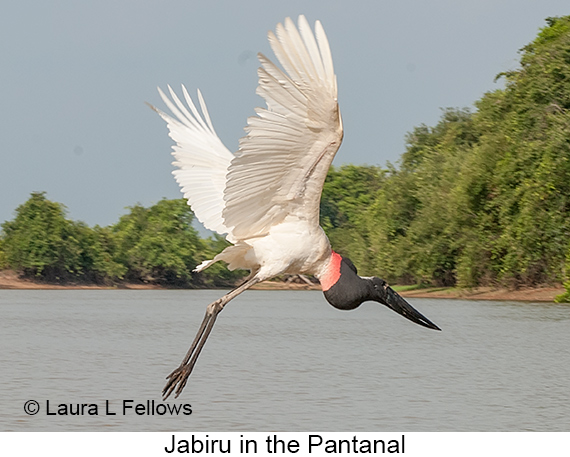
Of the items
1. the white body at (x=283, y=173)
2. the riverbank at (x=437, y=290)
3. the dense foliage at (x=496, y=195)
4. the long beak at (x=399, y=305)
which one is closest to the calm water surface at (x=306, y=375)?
the long beak at (x=399, y=305)

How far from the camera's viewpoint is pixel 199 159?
29.6 feet

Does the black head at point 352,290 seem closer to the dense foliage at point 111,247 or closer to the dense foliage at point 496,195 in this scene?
the dense foliage at point 496,195

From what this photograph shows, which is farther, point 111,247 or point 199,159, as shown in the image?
point 111,247

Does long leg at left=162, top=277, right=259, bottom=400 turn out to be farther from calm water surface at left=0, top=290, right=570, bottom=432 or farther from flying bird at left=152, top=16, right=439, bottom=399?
calm water surface at left=0, top=290, right=570, bottom=432

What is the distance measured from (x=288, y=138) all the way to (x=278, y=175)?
17.6 inches

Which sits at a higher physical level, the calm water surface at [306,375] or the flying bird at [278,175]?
the flying bird at [278,175]

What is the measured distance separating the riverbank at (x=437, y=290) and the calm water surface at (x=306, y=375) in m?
1.71

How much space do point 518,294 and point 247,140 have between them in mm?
25073

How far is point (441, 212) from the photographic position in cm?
3319

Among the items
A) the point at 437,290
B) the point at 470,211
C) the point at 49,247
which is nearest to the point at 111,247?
the point at 49,247

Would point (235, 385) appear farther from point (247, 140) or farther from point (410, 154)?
point (410, 154)

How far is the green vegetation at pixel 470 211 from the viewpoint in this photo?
25.4 m

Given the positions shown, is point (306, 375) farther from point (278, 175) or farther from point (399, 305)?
point (278, 175)
